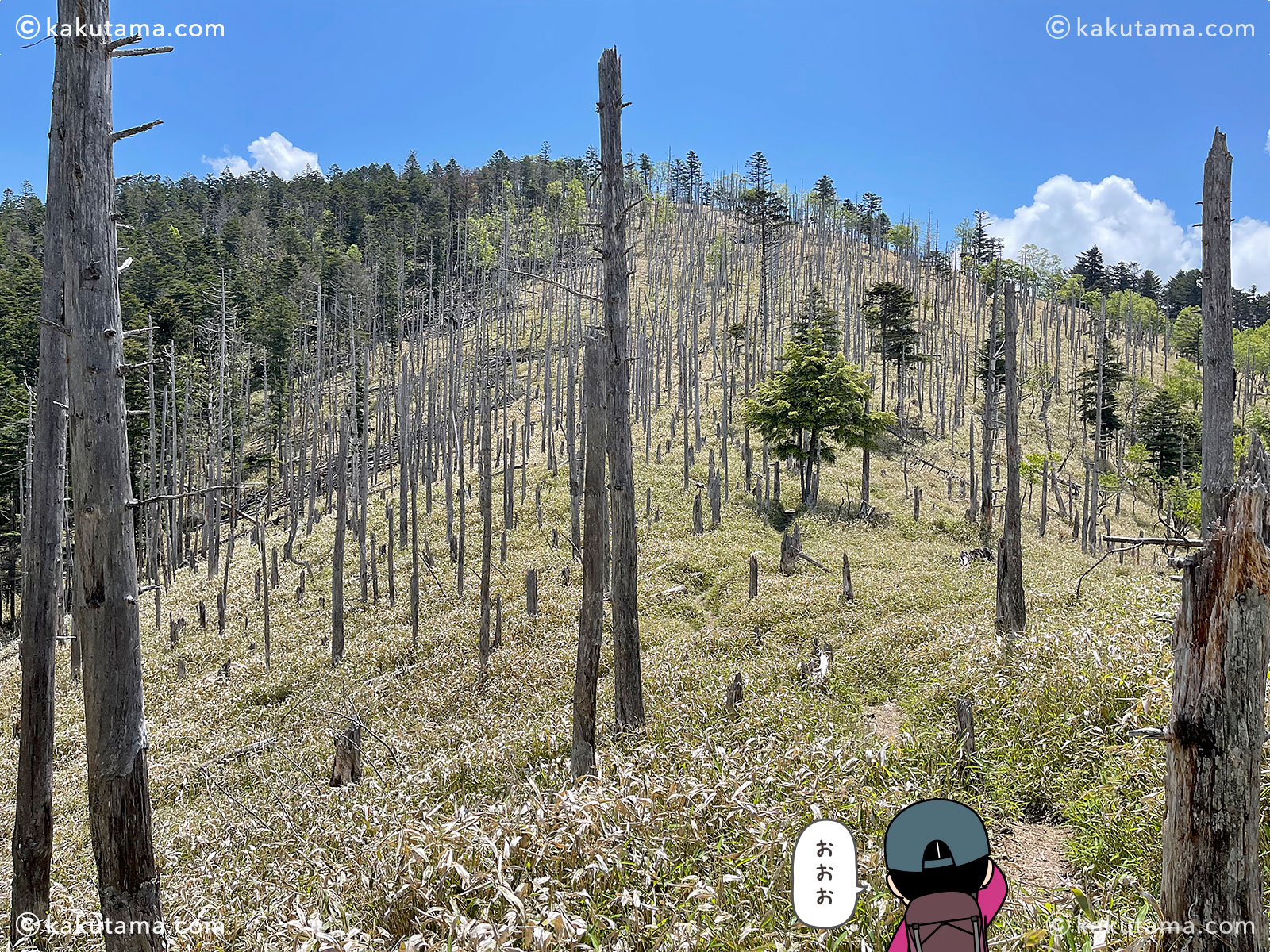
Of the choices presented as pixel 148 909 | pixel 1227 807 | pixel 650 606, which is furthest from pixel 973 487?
pixel 148 909

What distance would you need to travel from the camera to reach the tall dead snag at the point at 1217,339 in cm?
580

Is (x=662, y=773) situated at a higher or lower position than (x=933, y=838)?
lower

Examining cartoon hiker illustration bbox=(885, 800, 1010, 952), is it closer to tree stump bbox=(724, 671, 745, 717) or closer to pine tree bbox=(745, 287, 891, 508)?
tree stump bbox=(724, 671, 745, 717)

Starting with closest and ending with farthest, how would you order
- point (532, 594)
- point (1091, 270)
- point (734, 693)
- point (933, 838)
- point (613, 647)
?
point (933, 838) < point (734, 693) < point (613, 647) < point (532, 594) < point (1091, 270)

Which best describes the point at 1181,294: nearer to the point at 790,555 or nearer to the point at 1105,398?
the point at 1105,398

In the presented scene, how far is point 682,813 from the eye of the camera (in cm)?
519

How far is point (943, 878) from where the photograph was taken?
205 centimetres

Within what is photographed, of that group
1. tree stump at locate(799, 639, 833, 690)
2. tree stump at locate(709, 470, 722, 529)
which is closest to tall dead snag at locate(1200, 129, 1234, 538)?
tree stump at locate(799, 639, 833, 690)

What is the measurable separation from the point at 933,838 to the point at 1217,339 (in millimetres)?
6299

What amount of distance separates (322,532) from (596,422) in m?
24.7

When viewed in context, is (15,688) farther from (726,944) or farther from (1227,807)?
(1227,807)

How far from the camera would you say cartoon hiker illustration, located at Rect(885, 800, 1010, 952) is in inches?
79.7
